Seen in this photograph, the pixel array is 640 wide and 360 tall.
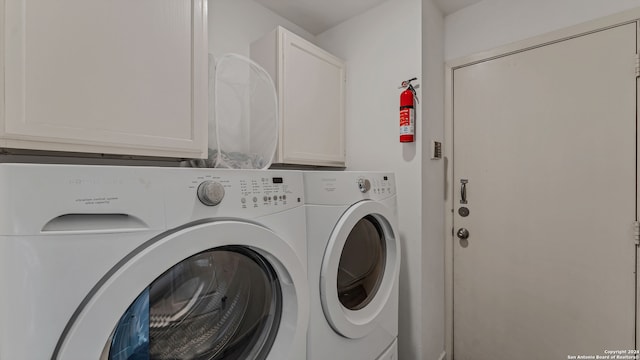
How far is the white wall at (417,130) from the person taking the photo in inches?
61.6

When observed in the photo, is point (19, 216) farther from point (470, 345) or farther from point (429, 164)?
point (470, 345)

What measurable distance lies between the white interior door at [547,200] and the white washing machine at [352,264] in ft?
2.31

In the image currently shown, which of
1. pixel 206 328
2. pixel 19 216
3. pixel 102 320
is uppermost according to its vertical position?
pixel 19 216

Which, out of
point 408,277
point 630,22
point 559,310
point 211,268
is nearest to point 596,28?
point 630,22

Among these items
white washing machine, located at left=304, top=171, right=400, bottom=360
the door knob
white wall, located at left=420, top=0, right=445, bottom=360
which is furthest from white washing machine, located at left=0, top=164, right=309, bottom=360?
the door knob

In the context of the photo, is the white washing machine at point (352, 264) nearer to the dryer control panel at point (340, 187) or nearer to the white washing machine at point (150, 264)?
the dryer control panel at point (340, 187)

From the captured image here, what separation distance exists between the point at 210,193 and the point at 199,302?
327 mm

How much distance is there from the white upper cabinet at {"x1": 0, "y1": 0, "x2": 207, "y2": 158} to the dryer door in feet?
1.75

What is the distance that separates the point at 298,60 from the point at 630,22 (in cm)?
158

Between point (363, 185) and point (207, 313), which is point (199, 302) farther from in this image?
point (363, 185)

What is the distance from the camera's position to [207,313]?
0.79 m

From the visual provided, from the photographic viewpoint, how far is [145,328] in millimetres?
637

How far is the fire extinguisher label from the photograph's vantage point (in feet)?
4.98

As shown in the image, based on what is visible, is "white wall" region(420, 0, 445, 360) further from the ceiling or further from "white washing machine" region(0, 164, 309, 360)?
"white washing machine" region(0, 164, 309, 360)
